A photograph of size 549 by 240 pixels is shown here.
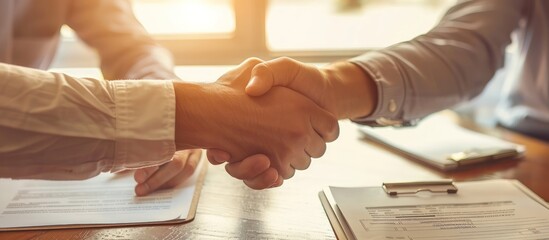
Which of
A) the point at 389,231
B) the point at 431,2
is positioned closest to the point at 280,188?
the point at 389,231

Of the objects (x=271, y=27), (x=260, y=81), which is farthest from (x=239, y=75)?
(x=271, y=27)

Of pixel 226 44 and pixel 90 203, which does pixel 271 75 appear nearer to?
pixel 90 203

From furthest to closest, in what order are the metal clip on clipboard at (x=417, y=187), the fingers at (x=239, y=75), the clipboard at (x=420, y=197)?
1. the fingers at (x=239, y=75)
2. the metal clip on clipboard at (x=417, y=187)
3. the clipboard at (x=420, y=197)

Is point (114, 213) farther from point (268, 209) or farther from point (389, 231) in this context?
point (389, 231)

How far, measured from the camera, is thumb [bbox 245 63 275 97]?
907 millimetres

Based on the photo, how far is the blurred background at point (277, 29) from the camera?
212 cm

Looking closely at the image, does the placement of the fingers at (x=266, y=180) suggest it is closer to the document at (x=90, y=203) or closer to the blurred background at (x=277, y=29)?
the document at (x=90, y=203)

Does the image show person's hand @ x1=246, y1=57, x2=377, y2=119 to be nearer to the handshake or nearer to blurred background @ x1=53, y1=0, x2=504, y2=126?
the handshake

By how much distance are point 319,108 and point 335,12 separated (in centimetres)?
137

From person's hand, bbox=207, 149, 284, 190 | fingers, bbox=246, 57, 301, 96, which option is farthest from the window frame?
person's hand, bbox=207, 149, 284, 190


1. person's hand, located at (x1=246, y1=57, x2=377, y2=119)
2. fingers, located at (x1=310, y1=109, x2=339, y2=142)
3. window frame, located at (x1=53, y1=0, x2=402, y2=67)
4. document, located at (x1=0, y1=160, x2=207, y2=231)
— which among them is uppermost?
person's hand, located at (x1=246, y1=57, x2=377, y2=119)

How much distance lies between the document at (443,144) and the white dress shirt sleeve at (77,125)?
51cm

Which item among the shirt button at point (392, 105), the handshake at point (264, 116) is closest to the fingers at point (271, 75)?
the handshake at point (264, 116)

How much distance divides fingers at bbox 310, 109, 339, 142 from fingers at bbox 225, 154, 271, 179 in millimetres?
119
